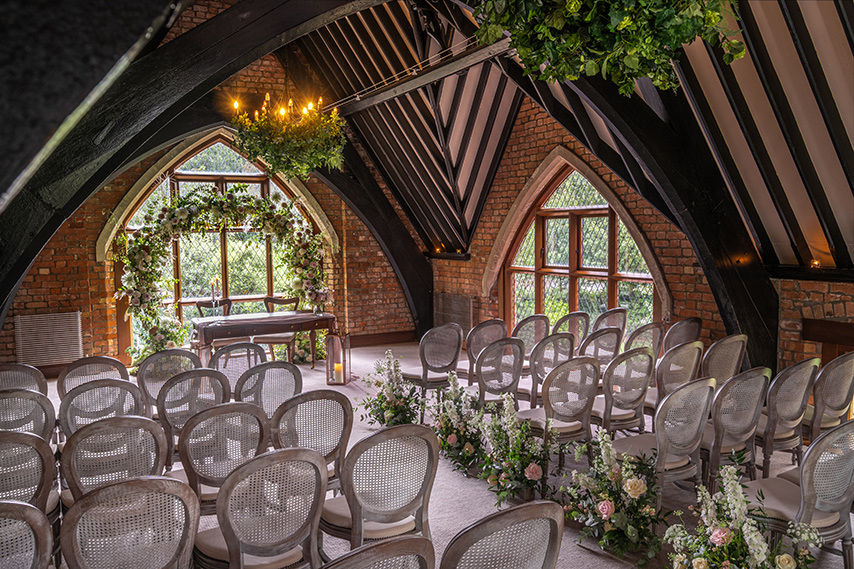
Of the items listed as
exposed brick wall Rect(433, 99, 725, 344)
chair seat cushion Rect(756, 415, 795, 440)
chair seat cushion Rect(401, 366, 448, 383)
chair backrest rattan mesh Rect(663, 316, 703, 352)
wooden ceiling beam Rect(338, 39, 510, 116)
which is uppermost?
wooden ceiling beam Rect(338, 39, 510, 116)

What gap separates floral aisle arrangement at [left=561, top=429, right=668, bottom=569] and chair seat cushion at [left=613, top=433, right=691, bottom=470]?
188 mm

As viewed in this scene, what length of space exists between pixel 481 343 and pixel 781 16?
4056mm

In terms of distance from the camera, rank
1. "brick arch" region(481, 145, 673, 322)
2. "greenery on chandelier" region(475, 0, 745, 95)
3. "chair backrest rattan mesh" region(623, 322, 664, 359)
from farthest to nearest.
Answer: "brick arch" region(481, 145, 673, 322) < "chair backrest rattan mesh" region(623, 322, 664, 359) < "greenery on chandelier" region(475, 0, 745, 95)

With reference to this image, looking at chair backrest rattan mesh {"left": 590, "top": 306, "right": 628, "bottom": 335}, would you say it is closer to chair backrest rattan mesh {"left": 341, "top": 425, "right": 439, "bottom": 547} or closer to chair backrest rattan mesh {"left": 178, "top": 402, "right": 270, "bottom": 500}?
chair backrest rattan mesh {"left": 341, "top": 425, "right": 439, "bottom": 547}

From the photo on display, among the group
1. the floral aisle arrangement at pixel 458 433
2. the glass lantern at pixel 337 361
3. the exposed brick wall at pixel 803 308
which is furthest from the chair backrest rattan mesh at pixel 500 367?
the glass lantern at pixel 337 361

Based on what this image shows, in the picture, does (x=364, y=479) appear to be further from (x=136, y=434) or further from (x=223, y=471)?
(x=136, y=434)

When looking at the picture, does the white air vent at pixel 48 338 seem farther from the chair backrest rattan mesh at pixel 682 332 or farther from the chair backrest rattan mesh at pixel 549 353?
the chair backrest rattan mesh at pixel 682 332

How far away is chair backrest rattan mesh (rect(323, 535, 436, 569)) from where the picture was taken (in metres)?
1.92

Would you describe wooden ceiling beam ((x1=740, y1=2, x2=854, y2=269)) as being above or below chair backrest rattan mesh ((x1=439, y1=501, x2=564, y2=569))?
above

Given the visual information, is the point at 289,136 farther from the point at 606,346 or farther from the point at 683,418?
the point at 683,418

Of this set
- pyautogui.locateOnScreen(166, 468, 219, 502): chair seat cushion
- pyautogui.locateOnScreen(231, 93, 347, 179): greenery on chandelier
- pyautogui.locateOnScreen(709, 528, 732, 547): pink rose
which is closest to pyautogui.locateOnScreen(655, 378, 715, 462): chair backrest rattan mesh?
pyautogui.locateOnScreen(709, 528, 732, 547): pink rose

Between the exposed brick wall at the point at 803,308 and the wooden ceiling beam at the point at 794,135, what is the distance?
0.28m

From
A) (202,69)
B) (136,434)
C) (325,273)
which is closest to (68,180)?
(202,69)

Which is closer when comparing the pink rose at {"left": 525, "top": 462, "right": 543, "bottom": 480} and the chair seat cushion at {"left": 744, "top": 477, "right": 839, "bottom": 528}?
the chair seat cushion at {"left": 744, "top": 477, "right": 839, "bottom": 528}
